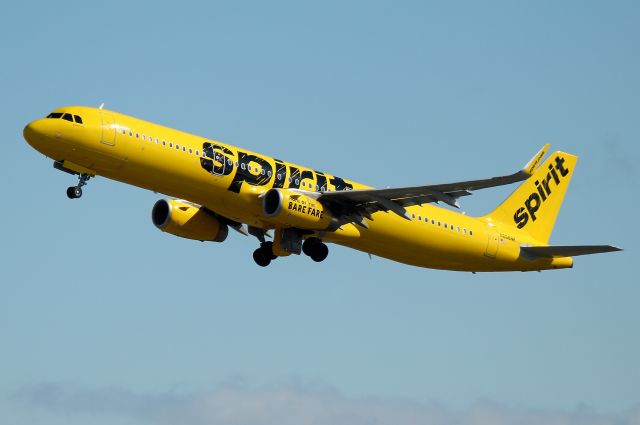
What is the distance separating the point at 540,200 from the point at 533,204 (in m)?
0.65

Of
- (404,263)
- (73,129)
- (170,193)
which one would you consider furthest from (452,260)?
(73,129)

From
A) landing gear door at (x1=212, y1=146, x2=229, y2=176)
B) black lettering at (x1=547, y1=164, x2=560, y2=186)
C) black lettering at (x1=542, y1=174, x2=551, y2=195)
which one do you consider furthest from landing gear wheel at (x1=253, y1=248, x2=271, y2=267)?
black lettering at (x1=547, y1=164, x2=560, y2=186)

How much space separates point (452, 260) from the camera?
6081 centimetres

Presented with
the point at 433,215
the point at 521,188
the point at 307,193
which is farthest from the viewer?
the point at 521,188

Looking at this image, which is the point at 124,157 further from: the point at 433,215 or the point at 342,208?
the point at 433,215

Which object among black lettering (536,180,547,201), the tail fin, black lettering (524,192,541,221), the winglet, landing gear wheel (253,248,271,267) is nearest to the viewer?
the winglet

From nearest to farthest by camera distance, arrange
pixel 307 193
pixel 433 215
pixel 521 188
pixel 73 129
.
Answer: pixel 73 129
pixel 307 193
pixel 433 215
pixel 521 188

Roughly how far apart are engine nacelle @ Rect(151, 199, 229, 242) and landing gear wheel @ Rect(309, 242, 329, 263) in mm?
4615

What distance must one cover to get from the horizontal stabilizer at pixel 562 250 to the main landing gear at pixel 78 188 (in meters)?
22.0

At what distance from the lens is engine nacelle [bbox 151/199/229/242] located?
58000 mm

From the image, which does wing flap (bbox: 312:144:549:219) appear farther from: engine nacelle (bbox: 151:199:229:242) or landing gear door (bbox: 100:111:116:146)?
landing gear door (bbox: 100:111:116:146)

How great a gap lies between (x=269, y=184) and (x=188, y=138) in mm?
3989

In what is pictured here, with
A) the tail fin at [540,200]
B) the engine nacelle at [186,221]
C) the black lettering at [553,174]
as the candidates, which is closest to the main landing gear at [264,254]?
the engine nacelle at [186,221]

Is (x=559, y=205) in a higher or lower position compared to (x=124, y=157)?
higher
